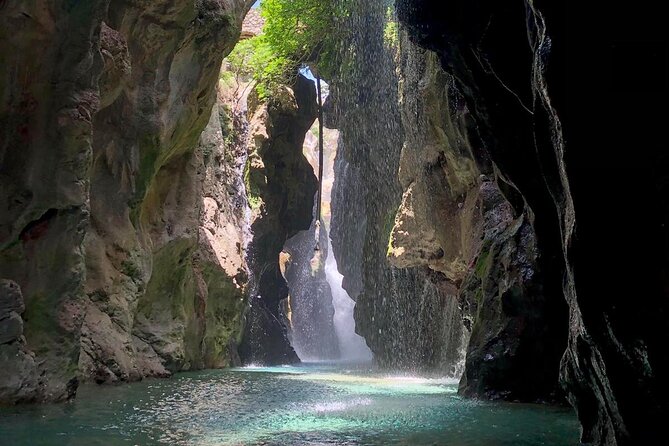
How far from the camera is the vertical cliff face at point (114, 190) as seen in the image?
19.7 feet

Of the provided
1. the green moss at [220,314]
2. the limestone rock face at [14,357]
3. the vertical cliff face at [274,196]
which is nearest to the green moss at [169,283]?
the green moss at [220,314]

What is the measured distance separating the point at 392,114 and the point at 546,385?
1280cm

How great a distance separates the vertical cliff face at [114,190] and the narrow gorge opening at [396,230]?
30 mm

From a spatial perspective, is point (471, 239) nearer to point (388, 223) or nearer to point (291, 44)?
point (388, 223)

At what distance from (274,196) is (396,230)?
1002 centimetres

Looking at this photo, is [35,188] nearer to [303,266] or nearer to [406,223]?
[406,223]

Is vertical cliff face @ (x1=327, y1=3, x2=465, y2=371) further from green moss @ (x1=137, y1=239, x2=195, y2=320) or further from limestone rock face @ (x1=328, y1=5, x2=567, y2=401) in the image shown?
green moss @ (x1=137, y1=239, x2=195, y2=320)

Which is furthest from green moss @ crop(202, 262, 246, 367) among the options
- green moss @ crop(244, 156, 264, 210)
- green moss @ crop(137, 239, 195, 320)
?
green moss @ crop(244, 156, 264, 210)

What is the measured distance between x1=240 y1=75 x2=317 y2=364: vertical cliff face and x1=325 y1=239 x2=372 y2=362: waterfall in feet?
55.2

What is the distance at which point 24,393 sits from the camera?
217 inches

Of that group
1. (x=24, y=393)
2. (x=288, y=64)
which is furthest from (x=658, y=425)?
(x=288, y=64)

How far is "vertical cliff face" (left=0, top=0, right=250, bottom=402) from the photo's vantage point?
6004mm

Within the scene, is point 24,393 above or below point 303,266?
below

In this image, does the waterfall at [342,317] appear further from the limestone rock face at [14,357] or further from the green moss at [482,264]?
the limestone rock face at [14,357]
